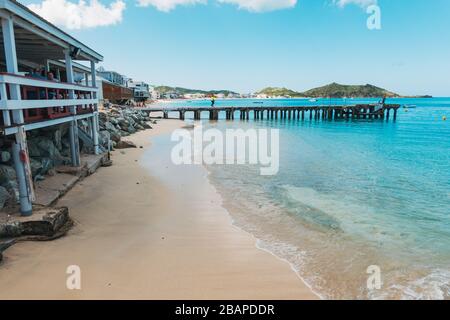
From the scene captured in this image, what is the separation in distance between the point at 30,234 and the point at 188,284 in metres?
3.80

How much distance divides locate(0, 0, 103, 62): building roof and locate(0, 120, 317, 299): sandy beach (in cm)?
500

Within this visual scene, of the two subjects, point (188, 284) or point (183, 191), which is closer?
point (188, 284)

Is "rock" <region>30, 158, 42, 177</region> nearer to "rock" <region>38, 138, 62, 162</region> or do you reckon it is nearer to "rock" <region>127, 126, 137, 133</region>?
"rock" <region>38, 138, 62, 162</region>

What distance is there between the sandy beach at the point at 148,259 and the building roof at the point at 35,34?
→ 5001 mm

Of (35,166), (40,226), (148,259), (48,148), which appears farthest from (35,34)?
(148,259)

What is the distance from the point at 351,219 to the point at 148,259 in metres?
6.23

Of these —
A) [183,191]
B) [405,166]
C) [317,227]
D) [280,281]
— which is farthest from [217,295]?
[405,166]

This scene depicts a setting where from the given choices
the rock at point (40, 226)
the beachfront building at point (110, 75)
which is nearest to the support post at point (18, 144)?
the rock at point (40, 226)

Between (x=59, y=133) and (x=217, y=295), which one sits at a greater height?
(x=59, y=133)

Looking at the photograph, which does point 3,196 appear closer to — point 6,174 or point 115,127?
point 6,174

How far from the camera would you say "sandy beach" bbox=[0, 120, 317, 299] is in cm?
491

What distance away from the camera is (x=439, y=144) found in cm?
2677
